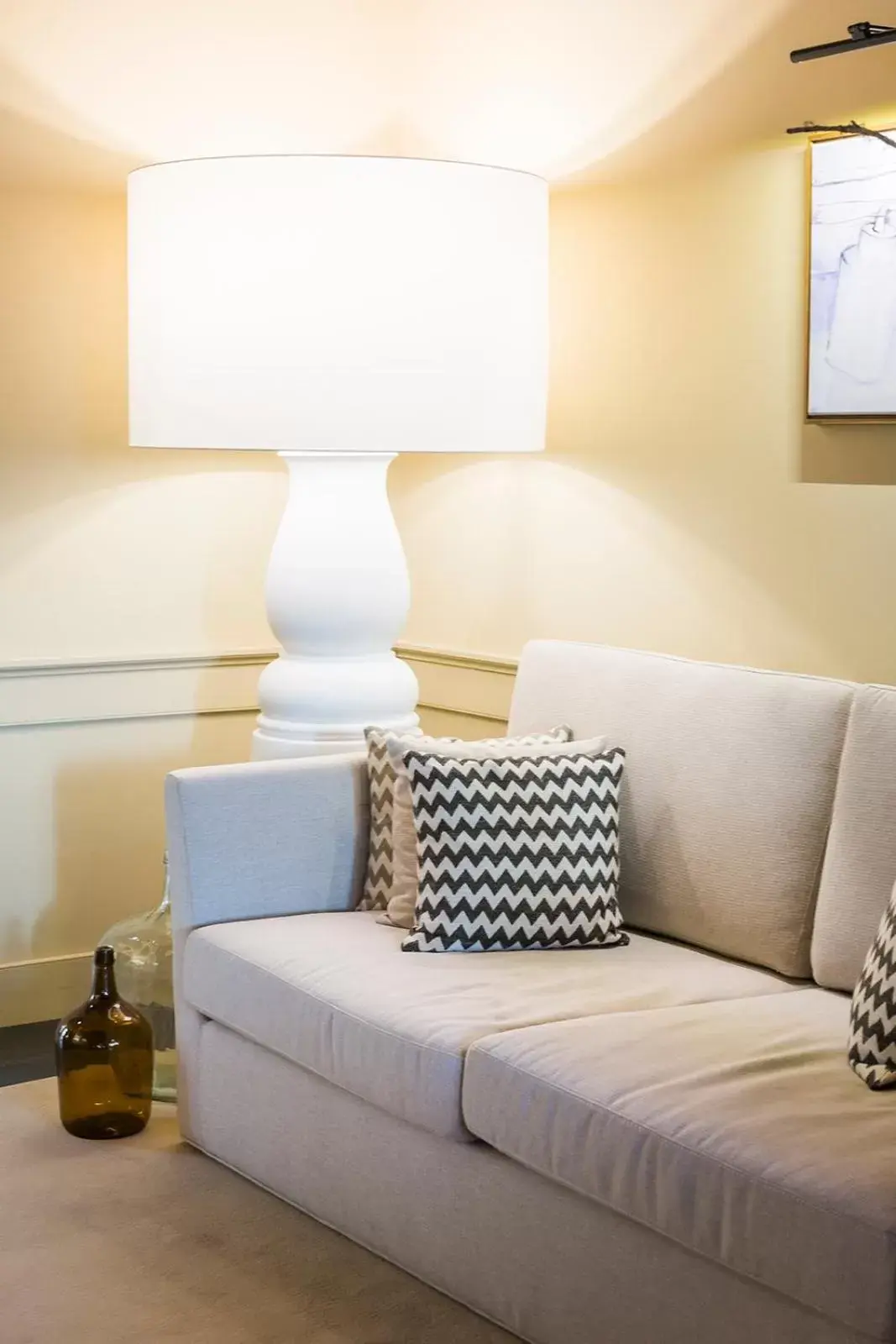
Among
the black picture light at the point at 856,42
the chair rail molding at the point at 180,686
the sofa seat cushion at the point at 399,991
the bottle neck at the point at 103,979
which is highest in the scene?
the black picture light at the point at 856,42

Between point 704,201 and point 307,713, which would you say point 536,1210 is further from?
point 704,201

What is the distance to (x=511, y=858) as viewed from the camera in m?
2.69

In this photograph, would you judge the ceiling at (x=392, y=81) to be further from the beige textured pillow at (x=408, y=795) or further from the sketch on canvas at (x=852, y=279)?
the beige textured pillow at (x=408, y=795)

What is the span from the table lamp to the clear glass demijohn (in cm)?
90

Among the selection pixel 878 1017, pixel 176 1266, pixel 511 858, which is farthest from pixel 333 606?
pixel 878 1017

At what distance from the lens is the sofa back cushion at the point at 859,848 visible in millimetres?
2424

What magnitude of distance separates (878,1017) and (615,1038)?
34 centimetres

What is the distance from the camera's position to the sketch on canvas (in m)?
2.74

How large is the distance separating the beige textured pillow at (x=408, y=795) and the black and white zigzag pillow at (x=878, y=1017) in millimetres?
778

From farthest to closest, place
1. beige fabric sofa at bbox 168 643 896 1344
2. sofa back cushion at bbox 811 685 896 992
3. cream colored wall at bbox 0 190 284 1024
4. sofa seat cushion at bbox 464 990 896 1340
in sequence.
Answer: cream colored wall at bbox 0 190 284 1024
sofa back cushion at bbox 811 685 896 992
beige fabric sofa at bbox 168 643 896 1344
sofa seat cushion at bbox 464 990 896 1340

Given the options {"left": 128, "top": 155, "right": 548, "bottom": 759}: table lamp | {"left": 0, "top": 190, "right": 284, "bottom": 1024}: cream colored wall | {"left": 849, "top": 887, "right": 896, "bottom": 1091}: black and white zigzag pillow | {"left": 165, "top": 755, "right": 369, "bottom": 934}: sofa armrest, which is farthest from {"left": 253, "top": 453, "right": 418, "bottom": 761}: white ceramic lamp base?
{"left": 849, "top": 887, "right": 896, "bottom": 1091}: black and white zigzag pillow

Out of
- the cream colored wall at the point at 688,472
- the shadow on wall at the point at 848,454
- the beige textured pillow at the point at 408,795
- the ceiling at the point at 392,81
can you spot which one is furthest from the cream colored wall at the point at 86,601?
the shadow on wall at the point at 848,454

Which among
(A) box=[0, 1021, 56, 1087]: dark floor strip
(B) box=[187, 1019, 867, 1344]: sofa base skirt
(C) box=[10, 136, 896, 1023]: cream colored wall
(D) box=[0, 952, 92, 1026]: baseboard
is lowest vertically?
(A) box=[0, 1021, 56, 1087]: dark floor strip

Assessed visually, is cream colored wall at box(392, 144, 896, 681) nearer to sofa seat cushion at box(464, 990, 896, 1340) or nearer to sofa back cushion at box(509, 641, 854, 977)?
sofa back cushion at box(509, 641, 854, 977)
